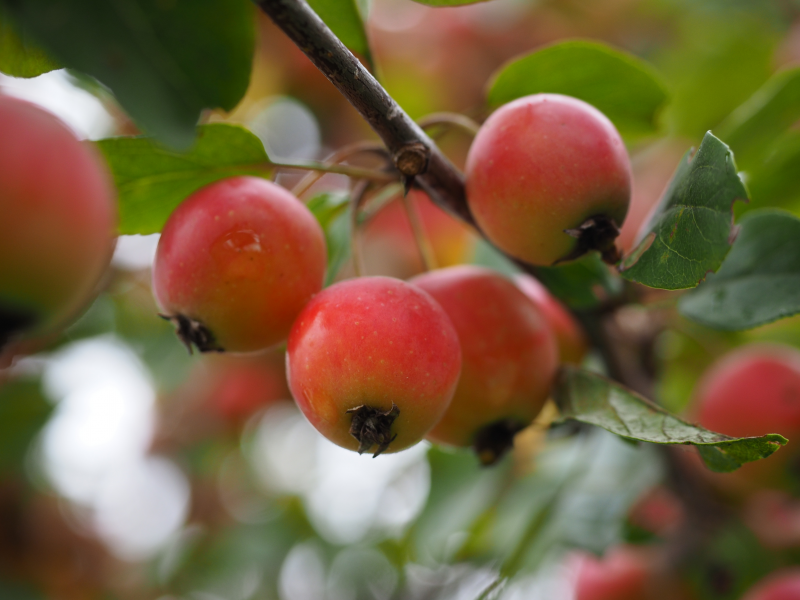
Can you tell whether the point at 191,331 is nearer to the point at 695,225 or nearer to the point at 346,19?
the point at 346,19

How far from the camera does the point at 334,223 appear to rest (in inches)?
40.1

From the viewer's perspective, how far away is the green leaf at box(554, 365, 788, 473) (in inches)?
26.6

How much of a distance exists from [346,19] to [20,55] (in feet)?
1.34

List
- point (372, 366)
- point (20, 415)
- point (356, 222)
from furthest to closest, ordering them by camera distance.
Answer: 1. point (20, 415)
2. point (356, 222)
3. point (372, 366)

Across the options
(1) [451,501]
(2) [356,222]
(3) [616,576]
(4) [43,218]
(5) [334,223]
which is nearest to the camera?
(4) [43,218]

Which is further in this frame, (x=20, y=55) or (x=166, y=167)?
(x=166, y=167)

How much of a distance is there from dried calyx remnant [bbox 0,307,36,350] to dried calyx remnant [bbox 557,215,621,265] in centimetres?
56

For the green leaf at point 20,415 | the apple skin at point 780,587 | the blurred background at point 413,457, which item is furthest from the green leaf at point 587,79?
the green leaf at point 20,415

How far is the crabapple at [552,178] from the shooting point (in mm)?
708

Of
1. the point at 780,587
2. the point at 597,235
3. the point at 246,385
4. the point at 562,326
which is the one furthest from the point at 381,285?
the point at 246,385

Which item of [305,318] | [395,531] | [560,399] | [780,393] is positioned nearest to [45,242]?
[305,318]

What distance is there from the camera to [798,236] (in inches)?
35.8

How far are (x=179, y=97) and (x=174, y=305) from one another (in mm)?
258

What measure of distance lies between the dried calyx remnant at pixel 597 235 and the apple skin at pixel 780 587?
30.4 inches
